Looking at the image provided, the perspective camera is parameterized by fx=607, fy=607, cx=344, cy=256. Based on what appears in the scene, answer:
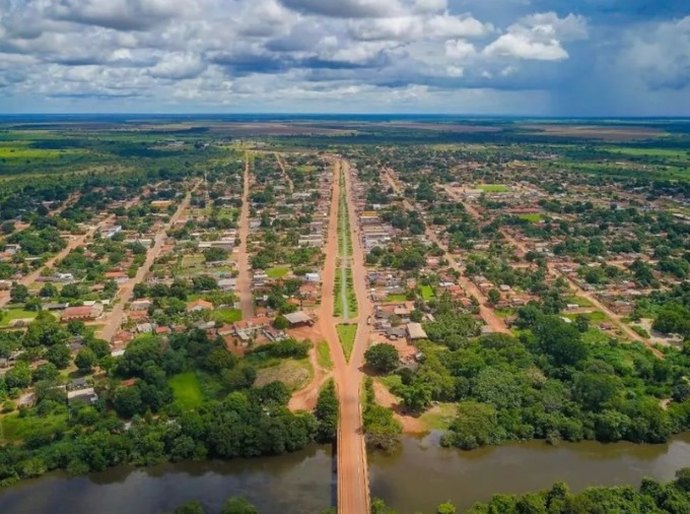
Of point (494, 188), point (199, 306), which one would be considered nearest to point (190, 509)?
point (199, 306)

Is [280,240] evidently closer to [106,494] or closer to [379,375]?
[379,375]

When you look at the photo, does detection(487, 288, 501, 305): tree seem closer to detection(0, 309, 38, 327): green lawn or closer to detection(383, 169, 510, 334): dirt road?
detection(383, 169, 510, 334): dirt road

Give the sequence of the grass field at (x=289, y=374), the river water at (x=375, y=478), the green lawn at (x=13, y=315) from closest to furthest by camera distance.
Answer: the river water at (x=375, y=478)
the grass field at (x=289, y=374)
the green lawn at (x=13, y=315)

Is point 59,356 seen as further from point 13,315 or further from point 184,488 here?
point 184,488

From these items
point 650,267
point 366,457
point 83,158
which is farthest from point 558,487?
point 83,158

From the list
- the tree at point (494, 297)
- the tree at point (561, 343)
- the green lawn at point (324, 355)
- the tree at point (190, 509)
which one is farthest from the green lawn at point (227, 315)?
the tree at point (561, 343)

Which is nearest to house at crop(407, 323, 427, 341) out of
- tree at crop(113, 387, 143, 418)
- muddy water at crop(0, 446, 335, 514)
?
muddy water at crop(0, 446, 335, 514)

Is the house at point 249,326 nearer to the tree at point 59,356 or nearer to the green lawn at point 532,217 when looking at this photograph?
the tree at point 59,356
